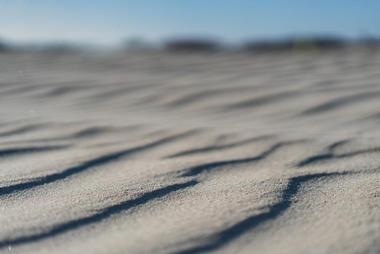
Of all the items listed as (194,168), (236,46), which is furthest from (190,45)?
(194,168)

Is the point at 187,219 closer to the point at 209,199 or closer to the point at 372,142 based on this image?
the point at 209,199

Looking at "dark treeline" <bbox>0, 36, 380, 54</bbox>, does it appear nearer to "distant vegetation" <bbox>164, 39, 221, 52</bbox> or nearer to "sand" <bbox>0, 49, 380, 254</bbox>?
"distant vegetation" <bbox>164, 39, 221, 52</bbox>

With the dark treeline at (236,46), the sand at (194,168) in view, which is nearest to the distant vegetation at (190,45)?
the dark treeline at (236,46)

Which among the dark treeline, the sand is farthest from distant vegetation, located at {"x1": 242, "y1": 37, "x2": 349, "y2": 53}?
the sand

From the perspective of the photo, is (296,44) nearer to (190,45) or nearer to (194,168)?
(190,45)

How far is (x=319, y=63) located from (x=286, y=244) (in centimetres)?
372

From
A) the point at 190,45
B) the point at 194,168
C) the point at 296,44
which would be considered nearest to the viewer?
the point at 194,168

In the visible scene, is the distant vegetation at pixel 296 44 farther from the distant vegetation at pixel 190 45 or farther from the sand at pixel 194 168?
the sand at pixel 194 168

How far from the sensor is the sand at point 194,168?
36.4 inches

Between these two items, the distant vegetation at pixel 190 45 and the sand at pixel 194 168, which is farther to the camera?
the distant vegetation at pixel 190 45

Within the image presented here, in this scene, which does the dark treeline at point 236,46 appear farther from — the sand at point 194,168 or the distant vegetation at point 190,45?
the sand at point 194,168

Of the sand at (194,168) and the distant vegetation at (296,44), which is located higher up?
the distant vegetation at (296,44)

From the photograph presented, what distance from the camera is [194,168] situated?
1.40 meters

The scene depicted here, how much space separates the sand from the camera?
3.03 feet
